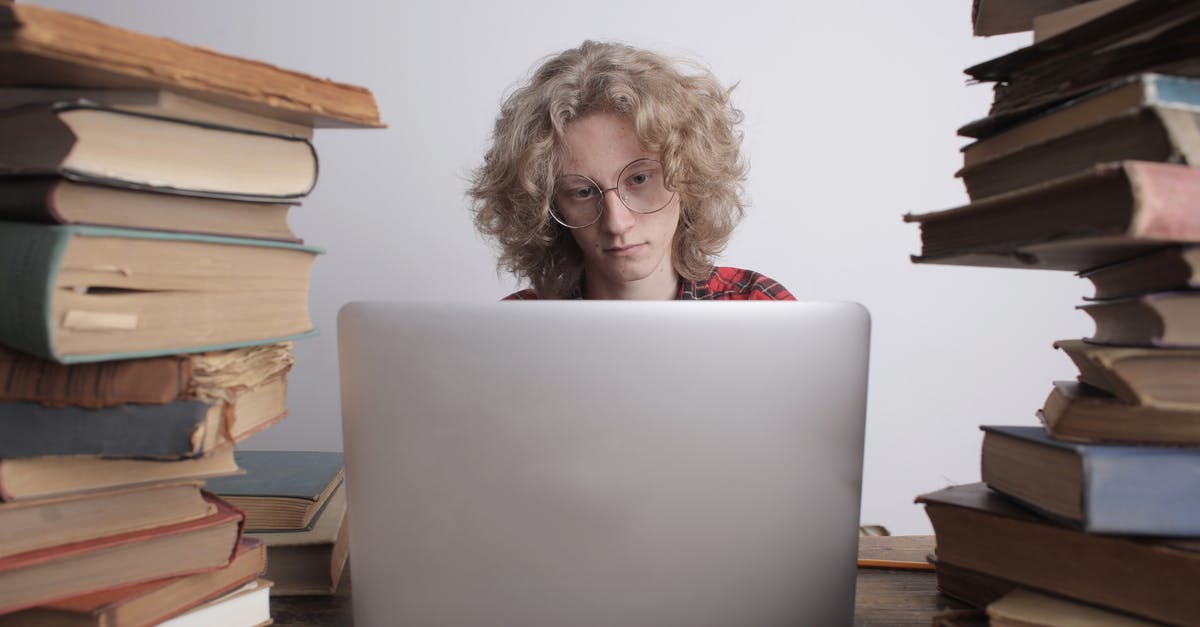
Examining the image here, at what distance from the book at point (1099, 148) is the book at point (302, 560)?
76cm

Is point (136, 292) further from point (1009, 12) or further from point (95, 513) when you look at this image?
point (1009, 12)

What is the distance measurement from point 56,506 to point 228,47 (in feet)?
6.05

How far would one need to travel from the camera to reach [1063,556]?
61cm

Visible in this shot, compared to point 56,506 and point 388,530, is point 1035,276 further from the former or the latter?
point 56,506

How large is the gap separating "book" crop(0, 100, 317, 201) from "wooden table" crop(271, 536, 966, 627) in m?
0.43

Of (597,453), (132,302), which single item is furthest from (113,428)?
(597,453)

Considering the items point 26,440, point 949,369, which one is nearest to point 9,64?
point 26,440

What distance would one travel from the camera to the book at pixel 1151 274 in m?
0.51

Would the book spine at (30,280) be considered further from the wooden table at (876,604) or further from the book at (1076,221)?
the book at (1076,221)

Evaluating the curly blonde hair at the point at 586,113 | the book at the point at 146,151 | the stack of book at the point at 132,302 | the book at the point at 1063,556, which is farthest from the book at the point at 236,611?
the curly blonde hair at the point at 586,113

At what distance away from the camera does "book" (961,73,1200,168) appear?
50cm

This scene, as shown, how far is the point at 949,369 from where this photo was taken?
2.39m

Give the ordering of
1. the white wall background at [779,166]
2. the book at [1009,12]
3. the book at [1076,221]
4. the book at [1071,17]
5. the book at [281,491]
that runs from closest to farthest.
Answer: the book at [1076,221], the book at [1071,17], the book at [1009,12], the book at [281,491], the white wall background at [779,166]

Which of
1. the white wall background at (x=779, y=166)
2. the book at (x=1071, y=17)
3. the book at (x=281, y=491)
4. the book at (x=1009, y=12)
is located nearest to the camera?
the book at (x=1071, y=17)
